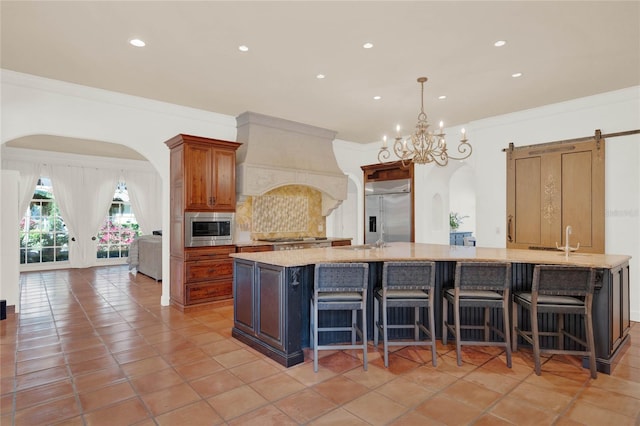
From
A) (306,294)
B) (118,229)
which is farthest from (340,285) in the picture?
(118,229)

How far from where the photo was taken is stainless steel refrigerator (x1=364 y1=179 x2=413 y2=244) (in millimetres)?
7160

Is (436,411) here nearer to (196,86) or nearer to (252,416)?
(252,416)

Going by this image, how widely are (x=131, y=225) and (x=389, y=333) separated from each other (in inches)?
334

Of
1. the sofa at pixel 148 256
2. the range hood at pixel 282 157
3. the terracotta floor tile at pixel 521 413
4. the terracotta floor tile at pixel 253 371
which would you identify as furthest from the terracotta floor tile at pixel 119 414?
the sofa at pixel 148 256

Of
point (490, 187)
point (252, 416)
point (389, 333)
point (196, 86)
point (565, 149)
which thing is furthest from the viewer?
point (490, 187)

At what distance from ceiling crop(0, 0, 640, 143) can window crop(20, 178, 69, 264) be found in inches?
223

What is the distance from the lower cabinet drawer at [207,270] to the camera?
4.91 metres

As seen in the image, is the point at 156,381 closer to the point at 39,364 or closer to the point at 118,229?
the point at 39,364

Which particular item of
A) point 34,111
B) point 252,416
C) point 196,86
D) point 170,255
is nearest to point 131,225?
point 170,255

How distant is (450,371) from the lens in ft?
9.78

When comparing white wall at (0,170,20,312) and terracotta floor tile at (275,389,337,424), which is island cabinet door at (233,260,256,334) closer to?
terracotta floor tile at (275,389,337,424)

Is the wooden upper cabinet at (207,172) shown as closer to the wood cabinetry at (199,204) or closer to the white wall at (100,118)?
the wood cabinetry at (199,204)

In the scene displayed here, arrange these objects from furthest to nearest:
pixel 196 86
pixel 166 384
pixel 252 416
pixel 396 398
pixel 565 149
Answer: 1. pixel 565 149
2. pixel 196 86
3. pixel 166 384
4. pixel 396 398
5. pixel 252 416

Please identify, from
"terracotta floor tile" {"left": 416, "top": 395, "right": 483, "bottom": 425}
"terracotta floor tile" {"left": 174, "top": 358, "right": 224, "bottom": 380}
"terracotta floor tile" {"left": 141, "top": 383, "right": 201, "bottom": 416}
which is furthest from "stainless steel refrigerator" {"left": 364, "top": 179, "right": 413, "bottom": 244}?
"terracotta floor tile" {"left": 141, "top": 383, "right": 201, "bottom": 416}
